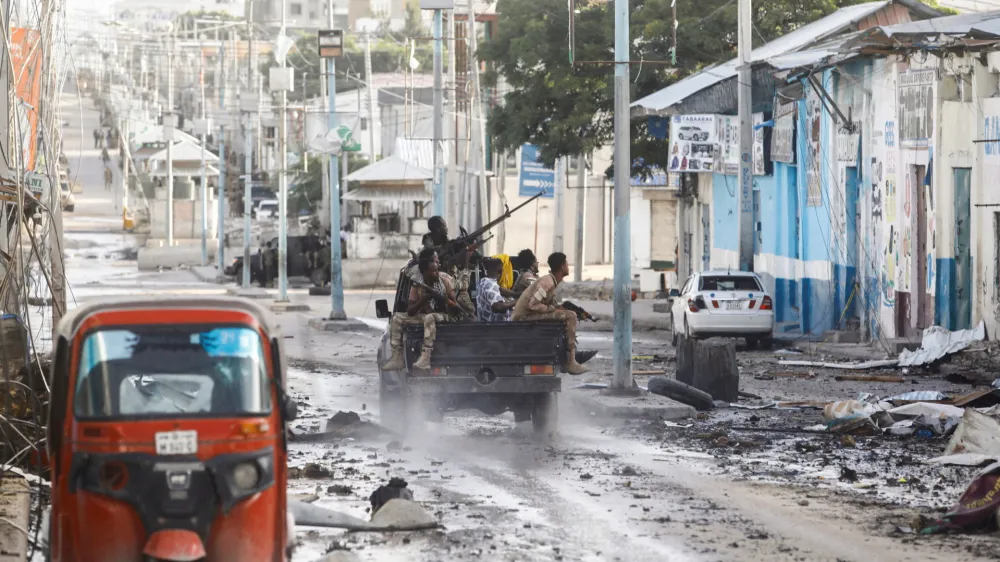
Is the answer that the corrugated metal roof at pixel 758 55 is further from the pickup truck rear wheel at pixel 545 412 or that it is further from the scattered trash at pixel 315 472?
the scattered trash at pixel 315 472

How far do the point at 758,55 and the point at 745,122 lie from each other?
18.4 feet

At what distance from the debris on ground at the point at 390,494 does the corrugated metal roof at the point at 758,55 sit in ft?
80.5

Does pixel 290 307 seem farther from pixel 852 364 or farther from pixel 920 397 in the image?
pixel 920 397

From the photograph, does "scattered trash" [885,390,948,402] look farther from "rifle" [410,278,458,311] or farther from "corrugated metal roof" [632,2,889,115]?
"corrugated metal roof" [632,2,889,115]

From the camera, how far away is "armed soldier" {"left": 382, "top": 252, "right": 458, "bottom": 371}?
16016 mm

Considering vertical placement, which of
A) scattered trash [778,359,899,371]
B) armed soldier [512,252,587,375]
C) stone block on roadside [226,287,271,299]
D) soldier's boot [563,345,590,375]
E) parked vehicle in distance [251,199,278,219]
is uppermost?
parked vehicle in distance [251,199,278,219]

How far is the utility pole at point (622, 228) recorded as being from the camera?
1977 cm

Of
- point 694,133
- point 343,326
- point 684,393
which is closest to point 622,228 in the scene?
point 684,393

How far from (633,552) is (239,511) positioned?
9.61ft

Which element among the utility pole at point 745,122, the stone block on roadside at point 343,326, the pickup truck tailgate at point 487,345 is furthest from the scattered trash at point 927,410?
the stone block on roadside at point 343,326

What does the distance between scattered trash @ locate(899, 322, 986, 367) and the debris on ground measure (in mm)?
13868

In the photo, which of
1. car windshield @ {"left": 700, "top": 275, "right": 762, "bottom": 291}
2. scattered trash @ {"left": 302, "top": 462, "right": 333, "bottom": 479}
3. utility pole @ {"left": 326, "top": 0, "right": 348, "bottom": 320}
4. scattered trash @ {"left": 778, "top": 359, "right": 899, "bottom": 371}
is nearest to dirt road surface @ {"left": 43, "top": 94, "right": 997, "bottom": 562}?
scattered trash @ {"left": 302, "top": 462, "right": 333, "bottom": 479}

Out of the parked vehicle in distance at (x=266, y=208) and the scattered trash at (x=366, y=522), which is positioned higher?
the parked vehicle in distance at (x=266, y=208)

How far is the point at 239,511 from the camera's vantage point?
8.23 m
